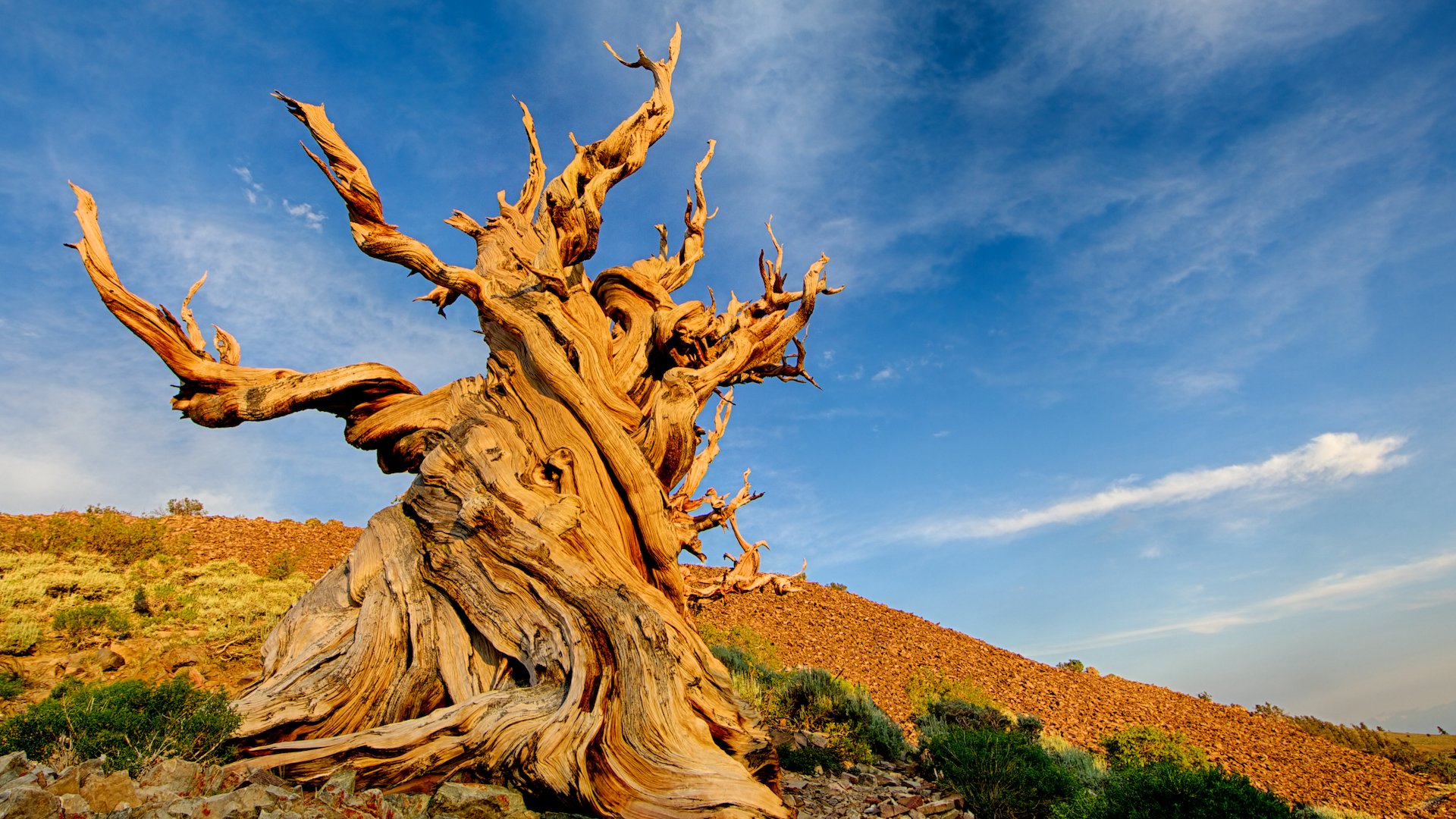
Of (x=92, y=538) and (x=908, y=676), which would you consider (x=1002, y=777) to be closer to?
(x=908, y=676)

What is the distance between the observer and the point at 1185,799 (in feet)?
18.6

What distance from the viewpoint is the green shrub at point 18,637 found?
10500 millimetres

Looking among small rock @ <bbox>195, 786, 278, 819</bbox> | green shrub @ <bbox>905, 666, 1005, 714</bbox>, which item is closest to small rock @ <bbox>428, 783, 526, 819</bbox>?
small rock @ <bbox>195, 786, 278, 819</bbox>

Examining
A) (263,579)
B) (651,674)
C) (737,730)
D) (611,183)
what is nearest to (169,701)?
(651,674)

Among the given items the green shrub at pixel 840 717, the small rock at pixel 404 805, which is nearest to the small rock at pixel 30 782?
the small rock at pixel 404 805

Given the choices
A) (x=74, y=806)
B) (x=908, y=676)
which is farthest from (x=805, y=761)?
(x=908, y=676)

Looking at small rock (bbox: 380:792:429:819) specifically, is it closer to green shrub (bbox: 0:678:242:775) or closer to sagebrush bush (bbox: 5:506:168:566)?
green shrub (bbox: 0:678:242:775)

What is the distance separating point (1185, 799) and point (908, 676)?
10.7m

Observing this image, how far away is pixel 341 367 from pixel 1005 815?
827 cm

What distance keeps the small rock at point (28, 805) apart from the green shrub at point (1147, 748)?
42.0 feet

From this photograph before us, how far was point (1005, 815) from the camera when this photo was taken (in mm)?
7887

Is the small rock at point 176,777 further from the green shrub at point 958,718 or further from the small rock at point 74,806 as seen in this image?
the green shrub at point 958,718

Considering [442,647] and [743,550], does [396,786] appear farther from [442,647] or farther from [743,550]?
[743,550]

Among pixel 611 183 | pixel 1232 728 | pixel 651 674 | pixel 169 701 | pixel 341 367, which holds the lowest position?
pixel 169 701
